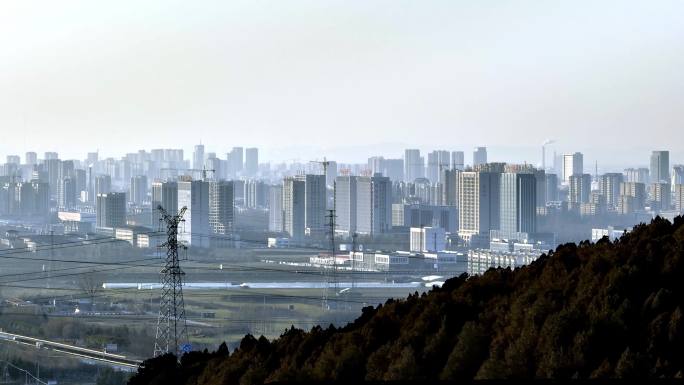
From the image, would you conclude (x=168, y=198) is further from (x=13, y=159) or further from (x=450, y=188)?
(x=13, y=159)

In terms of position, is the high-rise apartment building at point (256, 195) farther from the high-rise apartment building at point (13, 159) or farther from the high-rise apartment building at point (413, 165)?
the high-rise apartment building at point (13, 159)

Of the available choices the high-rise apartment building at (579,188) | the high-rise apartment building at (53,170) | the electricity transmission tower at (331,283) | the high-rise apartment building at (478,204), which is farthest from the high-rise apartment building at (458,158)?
the electricity transmission tower at (331,283)

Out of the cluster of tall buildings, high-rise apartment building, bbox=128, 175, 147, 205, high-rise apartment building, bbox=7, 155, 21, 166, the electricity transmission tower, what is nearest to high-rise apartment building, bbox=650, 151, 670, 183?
the cluster of tall buildings

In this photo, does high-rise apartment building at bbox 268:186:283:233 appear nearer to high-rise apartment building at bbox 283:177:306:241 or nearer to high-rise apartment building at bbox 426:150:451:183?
high-rise apartment building at bbox 283:177:306:241

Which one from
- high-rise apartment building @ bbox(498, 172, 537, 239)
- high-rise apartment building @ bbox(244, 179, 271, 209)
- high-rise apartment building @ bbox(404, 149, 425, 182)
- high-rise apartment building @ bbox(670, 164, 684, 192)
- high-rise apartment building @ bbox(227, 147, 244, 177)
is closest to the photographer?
high-rise apartment building @ bbox(498, 172, 537, 239)

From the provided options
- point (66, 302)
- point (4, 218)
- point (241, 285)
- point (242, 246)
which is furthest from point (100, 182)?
point (66, 302)

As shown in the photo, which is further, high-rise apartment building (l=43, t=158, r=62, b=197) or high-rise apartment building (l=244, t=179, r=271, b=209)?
high-rise apartment building (l=244, t=179, r=271, b=209)

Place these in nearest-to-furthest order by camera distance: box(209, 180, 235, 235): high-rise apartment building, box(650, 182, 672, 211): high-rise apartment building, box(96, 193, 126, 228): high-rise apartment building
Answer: box(96, 193, 126, 228): high-rise apartment building
box(209, 180, 235, 235): high-rise apartment building
box(650, 182, 672, 211): high-rise apartment building
